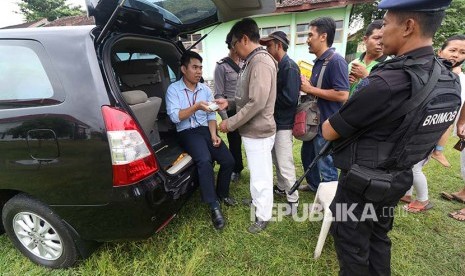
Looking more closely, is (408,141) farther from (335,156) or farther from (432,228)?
(432,228)

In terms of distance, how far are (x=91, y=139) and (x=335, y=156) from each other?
1453 millimetres

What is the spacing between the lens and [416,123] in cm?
126

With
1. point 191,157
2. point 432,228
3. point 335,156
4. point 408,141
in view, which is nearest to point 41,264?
point 191,157

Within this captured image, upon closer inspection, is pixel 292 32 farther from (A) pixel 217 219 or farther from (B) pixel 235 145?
(A) pixel 217 219

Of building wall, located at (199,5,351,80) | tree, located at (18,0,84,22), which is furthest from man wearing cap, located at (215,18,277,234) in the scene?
tree, located at (18,0,84,22)

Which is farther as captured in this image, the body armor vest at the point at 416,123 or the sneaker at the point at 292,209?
the sneaker at the point at 292,209

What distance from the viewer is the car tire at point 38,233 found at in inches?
72.1

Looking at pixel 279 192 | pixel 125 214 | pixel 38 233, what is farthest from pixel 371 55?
pixel 38 233

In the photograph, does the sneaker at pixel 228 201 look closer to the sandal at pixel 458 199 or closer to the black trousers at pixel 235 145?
the black trousers at pixel 235 145

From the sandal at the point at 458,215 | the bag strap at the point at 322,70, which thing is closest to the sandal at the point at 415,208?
the sandal at the point at 458,215

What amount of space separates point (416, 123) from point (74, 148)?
186cm

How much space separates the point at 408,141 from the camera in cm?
131

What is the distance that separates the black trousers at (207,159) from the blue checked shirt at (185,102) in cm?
7

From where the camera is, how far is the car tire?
183 cm
